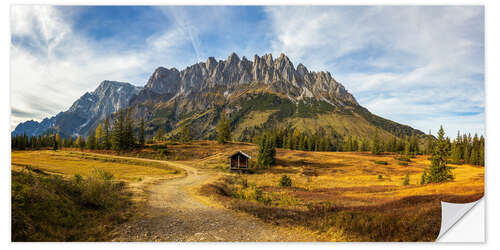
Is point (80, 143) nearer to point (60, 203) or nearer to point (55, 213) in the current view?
point (60, 203)

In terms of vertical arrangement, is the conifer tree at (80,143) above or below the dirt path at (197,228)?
above

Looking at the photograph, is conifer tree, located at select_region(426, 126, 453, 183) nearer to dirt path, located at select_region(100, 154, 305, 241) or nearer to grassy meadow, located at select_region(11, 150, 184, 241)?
dirt path, located at select_region(100, 154, 305, 241)

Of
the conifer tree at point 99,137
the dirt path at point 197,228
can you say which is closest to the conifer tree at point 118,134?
the conifer tree at point 99,137

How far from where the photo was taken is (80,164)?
40.6 ft

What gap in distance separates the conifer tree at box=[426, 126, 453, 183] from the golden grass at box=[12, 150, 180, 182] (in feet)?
72.2

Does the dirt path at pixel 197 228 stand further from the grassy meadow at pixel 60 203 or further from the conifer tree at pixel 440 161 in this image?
the conifer tree at pixel 440 161

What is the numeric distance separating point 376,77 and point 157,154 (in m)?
22.4

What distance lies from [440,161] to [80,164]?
24820mm

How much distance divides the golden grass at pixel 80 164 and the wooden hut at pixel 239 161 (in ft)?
44.3

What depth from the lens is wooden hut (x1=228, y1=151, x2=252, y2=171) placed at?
99.6ft

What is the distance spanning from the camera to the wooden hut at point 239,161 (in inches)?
1195

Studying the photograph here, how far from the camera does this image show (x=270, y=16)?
1164cm
